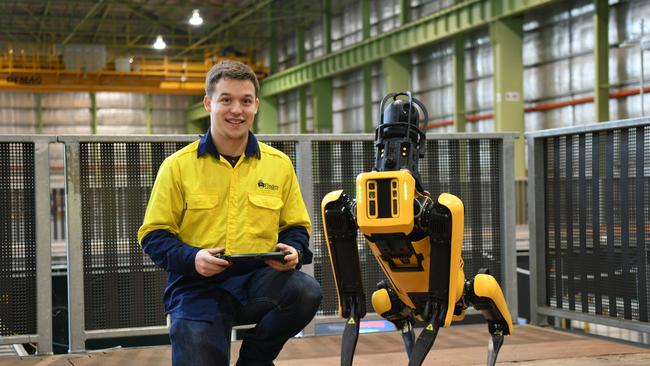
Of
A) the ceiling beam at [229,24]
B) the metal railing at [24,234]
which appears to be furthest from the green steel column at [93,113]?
the metal railing at [24,234]

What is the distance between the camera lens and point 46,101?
33.6 metres

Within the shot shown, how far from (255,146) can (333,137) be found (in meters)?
2.62

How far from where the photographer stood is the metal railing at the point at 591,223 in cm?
540

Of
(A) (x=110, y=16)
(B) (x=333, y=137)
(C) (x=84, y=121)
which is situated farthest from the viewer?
(C) (x=84, y=121)

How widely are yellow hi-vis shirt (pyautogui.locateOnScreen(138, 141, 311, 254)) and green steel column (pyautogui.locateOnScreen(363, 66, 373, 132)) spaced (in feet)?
68.9

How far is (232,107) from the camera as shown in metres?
3.18

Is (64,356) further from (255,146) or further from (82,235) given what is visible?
(255,146)

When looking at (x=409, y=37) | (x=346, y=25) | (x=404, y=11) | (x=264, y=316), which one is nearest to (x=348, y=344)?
(x=264, y=316)

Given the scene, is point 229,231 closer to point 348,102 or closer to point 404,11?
point 404,11

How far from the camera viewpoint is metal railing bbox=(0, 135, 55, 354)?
5.43 metres

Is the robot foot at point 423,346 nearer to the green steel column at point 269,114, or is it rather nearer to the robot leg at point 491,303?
the robot leg at point 491,303

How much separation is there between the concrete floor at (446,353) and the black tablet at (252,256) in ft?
7.00

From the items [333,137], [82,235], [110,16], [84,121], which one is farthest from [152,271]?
[84,121]

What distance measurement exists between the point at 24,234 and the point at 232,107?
2.87 meters
